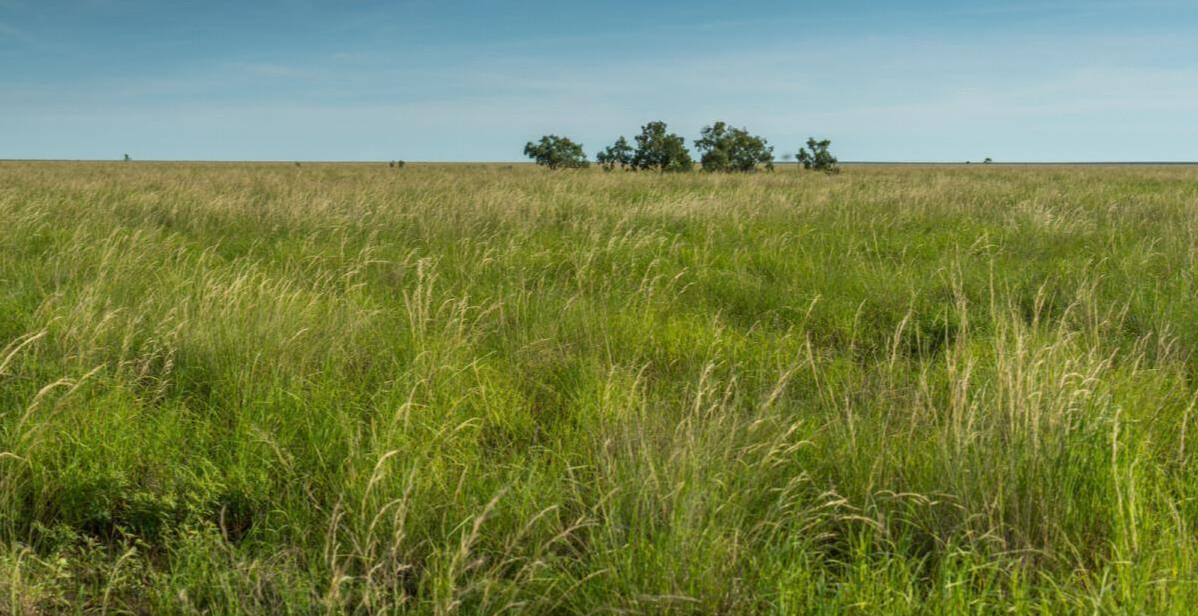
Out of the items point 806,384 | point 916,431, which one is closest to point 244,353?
point 806,384

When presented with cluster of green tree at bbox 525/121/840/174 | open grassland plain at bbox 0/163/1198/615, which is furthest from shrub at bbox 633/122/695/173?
open grassland plain at bbox 0/163/1198/615

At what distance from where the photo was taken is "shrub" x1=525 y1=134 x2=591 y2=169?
150ft

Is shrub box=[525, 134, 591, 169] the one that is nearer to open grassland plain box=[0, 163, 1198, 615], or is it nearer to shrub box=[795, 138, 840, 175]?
shrub box=[795, 138, 840, 175]

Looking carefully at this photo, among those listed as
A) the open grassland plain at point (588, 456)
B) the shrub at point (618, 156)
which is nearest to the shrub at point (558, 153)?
the shrub at point (618, 156)

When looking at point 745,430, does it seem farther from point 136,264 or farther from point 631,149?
point 631,149

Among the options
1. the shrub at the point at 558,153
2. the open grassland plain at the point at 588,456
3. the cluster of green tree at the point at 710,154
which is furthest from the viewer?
the shrub at the point at 558,153

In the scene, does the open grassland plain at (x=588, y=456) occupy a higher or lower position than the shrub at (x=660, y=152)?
lower

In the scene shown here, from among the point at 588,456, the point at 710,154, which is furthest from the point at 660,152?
the point at 588,456

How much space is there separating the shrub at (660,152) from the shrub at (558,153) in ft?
27.8

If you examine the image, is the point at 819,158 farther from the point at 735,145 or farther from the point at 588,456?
the point at 588,456

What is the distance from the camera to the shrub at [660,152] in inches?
1384

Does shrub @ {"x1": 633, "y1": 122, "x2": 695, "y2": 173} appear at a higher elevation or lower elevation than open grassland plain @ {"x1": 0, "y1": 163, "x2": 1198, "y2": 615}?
higher

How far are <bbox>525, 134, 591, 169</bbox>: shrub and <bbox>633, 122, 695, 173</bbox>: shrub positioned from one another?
848cm

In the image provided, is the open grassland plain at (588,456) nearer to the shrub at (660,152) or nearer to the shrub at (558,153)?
the shrub at (660,152)
